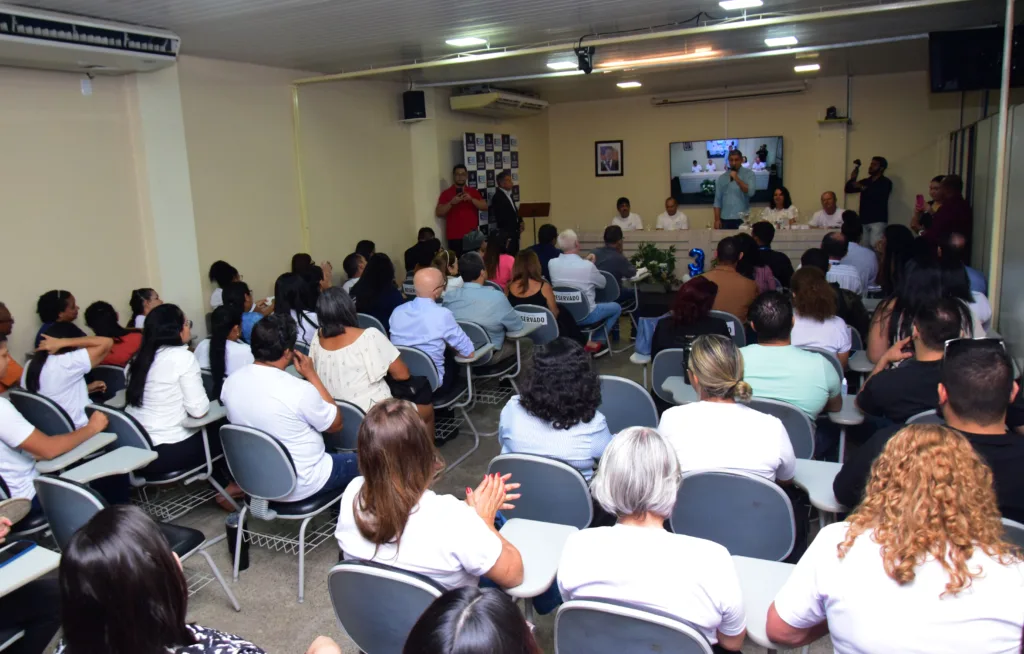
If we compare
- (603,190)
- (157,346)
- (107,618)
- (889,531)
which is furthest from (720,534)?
(603,190)

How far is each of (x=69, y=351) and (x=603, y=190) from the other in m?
9.52

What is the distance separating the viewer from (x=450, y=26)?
224 inches

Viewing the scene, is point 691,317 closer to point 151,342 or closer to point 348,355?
point 348,355

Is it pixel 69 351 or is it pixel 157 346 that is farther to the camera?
pixel 69 351

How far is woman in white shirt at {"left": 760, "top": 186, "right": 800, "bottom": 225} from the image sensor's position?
9.52m

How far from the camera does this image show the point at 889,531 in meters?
1.56

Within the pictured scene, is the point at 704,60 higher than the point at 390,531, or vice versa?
the point at 704,60

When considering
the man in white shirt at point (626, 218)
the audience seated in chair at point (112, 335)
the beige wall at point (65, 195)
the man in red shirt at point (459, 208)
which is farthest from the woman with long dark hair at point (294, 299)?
the man in white shirt at point (626, 218)

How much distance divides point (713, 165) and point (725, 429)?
9622 mm

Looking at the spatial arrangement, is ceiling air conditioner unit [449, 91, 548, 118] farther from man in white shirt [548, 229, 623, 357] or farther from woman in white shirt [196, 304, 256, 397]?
woman in white shirt [196, 304, 256, 397]

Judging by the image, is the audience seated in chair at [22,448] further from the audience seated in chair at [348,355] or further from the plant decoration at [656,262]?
the plant decoration at [656,262]

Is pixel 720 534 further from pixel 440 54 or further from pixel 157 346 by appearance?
pixel 440 54

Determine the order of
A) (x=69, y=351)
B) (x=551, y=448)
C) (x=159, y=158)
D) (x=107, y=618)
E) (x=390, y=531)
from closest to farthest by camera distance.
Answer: (x=107, y=618), (x=390, y=531), (x=551, y=448), (x=69, y=351), (x=159, y=158)

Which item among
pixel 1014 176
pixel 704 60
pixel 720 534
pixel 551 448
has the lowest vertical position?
pixel 720 534
